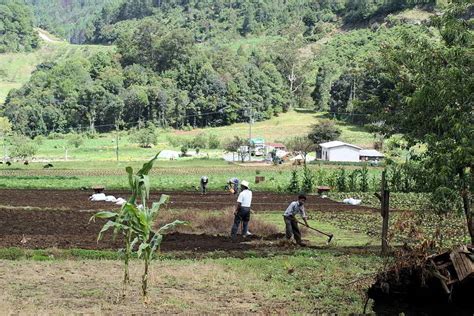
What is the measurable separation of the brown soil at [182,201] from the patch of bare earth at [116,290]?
1635cm

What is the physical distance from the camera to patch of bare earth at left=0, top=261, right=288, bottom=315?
12219 mm

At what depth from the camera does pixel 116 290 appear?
13836mm

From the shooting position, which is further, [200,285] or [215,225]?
[215,225]

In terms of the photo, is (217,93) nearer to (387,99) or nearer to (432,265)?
(387,99)

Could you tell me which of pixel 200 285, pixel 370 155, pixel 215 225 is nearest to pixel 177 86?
pixel 370 155

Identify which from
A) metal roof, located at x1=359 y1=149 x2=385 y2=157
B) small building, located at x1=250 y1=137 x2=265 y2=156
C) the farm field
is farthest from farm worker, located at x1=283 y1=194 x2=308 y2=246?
small building, located at x1=250 y1=137 x2=265 y2=156

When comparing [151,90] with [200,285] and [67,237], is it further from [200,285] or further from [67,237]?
[200,285]

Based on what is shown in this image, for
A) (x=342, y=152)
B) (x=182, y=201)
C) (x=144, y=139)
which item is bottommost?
(x=182, y=201)

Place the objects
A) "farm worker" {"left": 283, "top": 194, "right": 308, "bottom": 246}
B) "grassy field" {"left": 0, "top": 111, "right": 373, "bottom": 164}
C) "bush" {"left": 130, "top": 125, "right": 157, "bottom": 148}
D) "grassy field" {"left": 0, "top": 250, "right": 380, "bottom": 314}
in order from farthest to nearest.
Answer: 1. "bush" {"left": 130, "top": 125, "right": 157, "bottom": 148}
2. "grassy field" {"left": 0, "top": 111, "right": 373, "bottom": 164}
3. "farm worker" {"left": 283, "top": 194, "right": 308, "bottom": 246}
4. "grassy field" {"left": 0, "top": 250, "right": 380, "bottom": 314}

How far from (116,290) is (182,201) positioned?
24.3m

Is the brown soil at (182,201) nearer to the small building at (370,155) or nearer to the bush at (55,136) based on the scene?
the small building at (370,155)

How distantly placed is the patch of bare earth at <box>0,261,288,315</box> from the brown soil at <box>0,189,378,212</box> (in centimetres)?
1635

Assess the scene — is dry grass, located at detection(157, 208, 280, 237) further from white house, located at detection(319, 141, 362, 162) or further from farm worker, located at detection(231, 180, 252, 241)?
white house, located at detection(319, 141, 362, 162)

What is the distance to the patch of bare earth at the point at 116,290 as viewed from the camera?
12.2m
